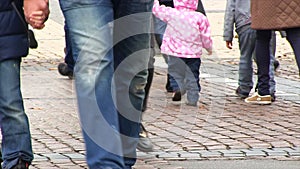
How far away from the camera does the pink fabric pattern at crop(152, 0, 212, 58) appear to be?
8617mm

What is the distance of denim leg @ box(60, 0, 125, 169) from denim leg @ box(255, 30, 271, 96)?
14.2ft

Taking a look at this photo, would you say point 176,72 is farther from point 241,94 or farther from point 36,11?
point 36,11

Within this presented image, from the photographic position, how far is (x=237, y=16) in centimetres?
899

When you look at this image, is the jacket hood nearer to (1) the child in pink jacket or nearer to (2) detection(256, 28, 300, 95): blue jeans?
(1) the child in pink jacket

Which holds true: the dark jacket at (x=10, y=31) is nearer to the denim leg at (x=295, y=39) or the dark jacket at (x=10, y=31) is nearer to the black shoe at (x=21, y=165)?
the black shoe at (x=21, y=165)

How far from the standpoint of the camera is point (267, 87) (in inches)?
343

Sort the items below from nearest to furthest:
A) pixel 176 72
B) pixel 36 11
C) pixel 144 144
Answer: pixel 36 11 → pixel 144 144 → pixel 176 72

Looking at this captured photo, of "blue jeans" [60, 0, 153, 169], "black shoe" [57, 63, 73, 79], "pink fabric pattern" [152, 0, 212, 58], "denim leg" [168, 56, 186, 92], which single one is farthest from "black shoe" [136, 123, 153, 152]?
"black shoe" [57, 63, 73, 79]

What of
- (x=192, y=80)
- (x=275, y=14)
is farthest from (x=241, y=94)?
(x=275, y=14)

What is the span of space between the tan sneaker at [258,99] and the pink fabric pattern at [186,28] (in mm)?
666

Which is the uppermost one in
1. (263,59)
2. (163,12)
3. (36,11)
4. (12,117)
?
(36,11)

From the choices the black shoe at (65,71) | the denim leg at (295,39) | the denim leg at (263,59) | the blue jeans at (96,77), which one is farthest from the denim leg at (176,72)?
the blue jeans at (96,77)

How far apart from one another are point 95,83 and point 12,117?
38.3 inches

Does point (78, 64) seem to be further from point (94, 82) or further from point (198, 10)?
point (198, 10)
